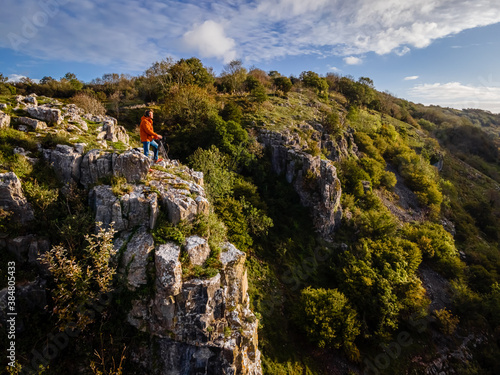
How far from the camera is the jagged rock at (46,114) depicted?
551 inches

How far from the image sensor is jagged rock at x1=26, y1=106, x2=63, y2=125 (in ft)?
45.9

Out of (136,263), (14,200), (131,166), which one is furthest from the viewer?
(131,166)

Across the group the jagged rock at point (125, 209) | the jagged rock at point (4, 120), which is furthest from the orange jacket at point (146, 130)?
the jagged rock at point (4, 120)

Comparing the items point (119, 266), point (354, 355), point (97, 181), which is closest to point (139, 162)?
point (97, 181)

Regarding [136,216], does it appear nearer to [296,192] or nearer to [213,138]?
[213,138]

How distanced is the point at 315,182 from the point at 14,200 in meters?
22.1

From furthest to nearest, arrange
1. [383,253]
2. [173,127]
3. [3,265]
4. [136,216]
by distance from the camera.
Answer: [173,127] → [383,253] → [136,216] → [3,265]

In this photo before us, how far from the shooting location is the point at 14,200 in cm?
927

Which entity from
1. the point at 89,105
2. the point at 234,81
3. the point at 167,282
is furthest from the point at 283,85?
the point at 167,282

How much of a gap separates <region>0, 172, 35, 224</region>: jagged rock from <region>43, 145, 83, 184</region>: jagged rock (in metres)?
1.83

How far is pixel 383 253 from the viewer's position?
64.7 feet

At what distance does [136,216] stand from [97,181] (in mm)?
3016

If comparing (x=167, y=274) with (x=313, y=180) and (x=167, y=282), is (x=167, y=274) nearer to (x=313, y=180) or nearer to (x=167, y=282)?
(x=167, y=282)

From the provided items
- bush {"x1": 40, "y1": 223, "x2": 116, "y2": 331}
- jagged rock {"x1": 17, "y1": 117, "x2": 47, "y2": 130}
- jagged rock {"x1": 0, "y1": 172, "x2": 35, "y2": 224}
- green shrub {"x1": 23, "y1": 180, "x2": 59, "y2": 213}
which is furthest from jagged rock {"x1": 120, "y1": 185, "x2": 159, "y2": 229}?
jagged rock {"x1": 17, "y1": 117, "x2": 47, "y2": 130}
